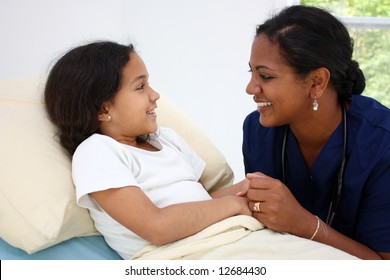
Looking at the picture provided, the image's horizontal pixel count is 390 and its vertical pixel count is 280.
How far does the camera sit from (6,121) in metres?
1.45

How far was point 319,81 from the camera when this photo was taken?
1.56 m

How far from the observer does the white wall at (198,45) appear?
2838mm

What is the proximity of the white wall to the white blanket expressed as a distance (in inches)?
63.1

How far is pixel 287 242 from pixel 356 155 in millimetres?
368

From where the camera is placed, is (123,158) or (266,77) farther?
(266,77)

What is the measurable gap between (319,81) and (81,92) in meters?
0.62

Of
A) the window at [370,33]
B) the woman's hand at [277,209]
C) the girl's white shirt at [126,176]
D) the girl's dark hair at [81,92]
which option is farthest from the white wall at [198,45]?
the woman's hand at [277,209]

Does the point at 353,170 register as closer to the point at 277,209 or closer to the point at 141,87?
the point at 277,209

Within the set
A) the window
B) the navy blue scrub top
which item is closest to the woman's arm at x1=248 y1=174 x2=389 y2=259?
the navy blue scrub top

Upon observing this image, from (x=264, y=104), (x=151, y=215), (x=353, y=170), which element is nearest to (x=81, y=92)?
(x=151, y=215)

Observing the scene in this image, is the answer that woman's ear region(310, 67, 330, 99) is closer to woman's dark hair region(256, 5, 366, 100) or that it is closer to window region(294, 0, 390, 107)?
woman's dark hair region(256, 5, 366, 100)
